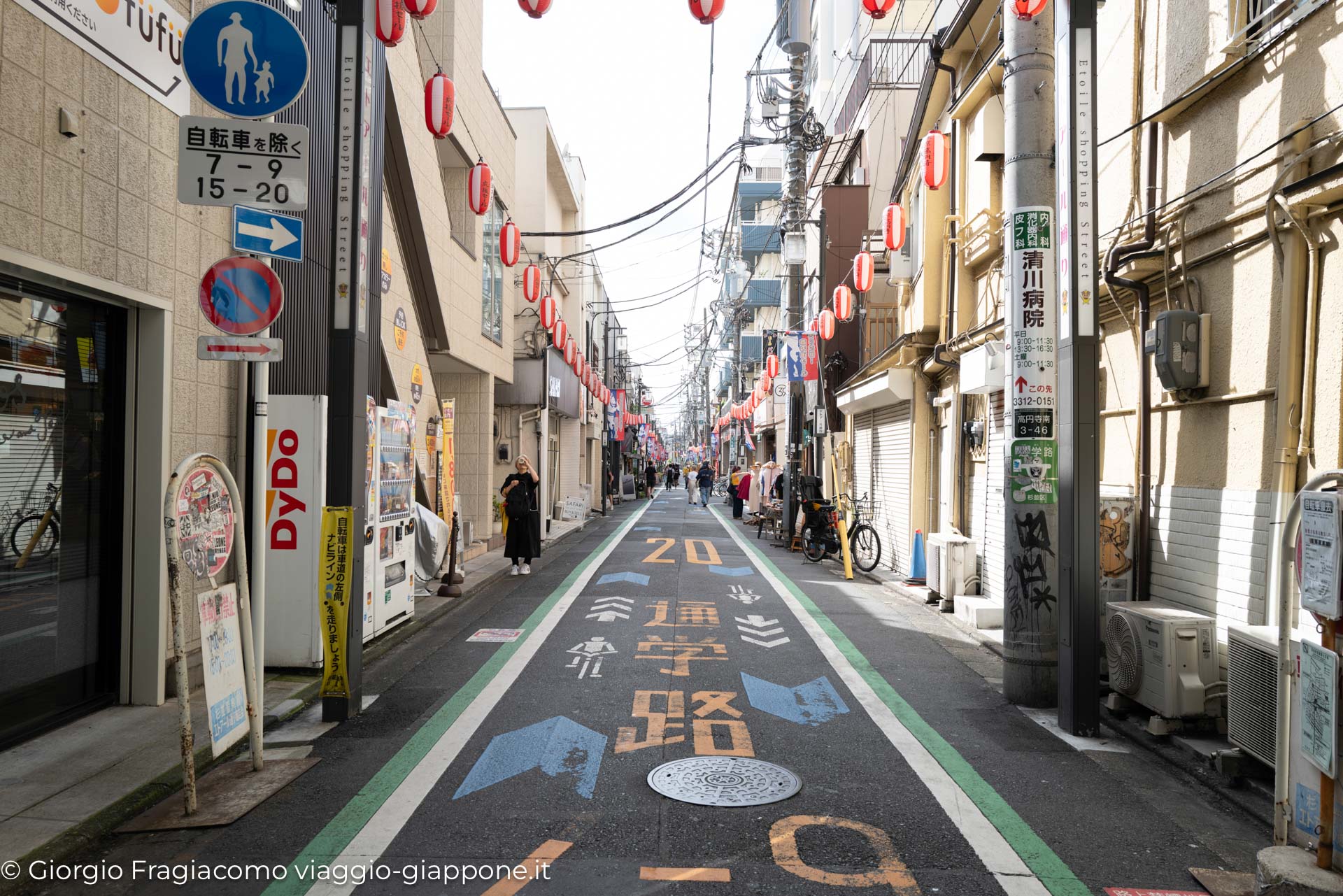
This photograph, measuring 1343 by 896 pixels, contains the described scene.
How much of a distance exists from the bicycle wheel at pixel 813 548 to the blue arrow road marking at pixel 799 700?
10.0 meters

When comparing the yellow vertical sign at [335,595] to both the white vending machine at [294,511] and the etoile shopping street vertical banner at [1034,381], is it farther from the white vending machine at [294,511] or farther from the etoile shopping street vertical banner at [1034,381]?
the etoile shopping street vertical banner at [1034,381]

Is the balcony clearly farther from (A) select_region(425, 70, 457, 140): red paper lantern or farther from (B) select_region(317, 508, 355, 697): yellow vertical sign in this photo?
(B) select_region(317, 508, 355, 697): yellow vertical sign

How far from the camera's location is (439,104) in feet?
36.6

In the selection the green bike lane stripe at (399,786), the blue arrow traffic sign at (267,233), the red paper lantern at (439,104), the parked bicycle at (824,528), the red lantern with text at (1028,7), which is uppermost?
the red paper lantern at (439,104)

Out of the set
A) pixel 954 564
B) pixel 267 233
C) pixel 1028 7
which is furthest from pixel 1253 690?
pixel 267 233

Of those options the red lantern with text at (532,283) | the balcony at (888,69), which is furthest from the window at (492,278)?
the balcony at (888,69)

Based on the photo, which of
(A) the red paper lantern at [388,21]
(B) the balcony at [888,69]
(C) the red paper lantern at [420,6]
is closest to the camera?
(A) the red paper lantern at [388,21]

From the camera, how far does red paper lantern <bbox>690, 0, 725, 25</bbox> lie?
712 cm

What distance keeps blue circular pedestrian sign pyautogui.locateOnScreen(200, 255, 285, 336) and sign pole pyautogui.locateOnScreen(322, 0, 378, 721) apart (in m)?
Answer: 0.91

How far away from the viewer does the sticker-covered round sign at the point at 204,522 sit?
450cm

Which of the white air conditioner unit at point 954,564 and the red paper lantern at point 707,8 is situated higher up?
the red paper lantern at point 707,8

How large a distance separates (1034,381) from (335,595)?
217 inches

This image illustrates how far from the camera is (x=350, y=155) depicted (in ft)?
20.5

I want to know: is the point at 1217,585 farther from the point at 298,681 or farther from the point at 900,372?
the point at 900,372
